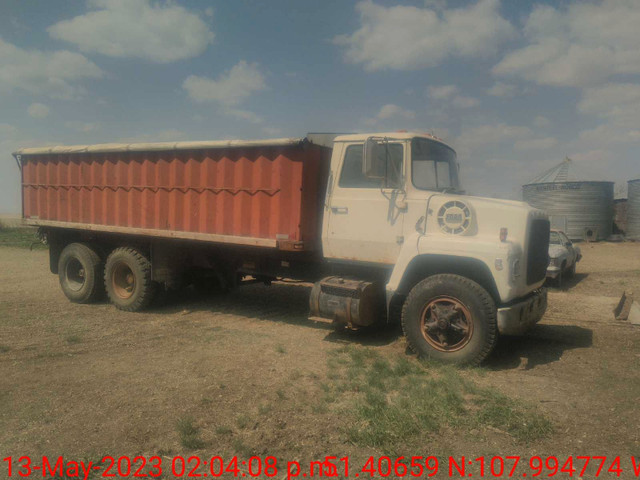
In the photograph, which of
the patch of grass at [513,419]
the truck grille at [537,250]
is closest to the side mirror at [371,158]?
the truck grille at [537,250]

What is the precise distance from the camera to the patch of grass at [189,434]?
361 cm

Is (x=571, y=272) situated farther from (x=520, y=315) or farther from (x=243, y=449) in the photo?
(x=243, y=449)

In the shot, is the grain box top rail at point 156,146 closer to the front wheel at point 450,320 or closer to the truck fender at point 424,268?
the truck fender at point 424,268

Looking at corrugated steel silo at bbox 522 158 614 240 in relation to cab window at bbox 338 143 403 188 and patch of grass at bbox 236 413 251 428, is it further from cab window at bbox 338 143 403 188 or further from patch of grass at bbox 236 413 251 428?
patch of grass at bbox 236 413 251 428

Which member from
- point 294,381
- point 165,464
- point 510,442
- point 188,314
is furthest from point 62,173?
point 510,442

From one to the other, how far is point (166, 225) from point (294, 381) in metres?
3.93

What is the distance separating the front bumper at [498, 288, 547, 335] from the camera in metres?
5.24

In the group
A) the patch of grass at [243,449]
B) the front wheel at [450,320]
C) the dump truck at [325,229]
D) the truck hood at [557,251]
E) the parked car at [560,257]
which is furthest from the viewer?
the truck hood at [557,251]

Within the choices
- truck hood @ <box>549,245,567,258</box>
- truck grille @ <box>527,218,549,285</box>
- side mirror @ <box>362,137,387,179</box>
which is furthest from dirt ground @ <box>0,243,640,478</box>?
truck hood @ <box>549,245,567,258</box>

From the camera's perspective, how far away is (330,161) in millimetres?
6691

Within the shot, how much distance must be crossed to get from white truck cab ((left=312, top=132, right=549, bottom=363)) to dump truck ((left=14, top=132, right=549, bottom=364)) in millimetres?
16

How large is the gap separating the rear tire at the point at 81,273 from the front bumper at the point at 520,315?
7.05m

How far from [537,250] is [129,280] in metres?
6.72

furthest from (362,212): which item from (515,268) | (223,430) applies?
(223,430)
